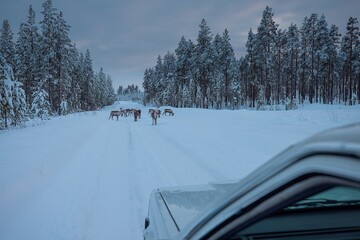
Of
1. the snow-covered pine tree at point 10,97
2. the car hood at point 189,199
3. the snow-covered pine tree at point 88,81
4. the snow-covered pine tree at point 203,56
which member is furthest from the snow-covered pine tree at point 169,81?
the car hood at point 189,199

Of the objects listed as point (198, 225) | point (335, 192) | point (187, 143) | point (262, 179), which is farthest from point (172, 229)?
point (187, 143)

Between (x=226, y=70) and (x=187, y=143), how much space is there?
52.3m

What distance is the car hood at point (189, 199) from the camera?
8.18 ft

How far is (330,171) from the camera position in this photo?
879 millimetres

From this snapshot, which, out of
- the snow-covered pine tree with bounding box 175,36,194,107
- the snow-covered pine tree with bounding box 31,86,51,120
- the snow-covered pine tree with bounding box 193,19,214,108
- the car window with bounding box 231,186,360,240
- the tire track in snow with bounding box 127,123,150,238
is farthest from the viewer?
the snow-covered pine tree with bounding box 175,36,194,107

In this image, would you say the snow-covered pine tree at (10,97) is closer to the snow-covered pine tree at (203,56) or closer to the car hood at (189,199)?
the car hood at (189,199)

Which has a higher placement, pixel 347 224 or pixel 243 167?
pixel 347 224

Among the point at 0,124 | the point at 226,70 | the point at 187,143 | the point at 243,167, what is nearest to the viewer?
the point at 243,167

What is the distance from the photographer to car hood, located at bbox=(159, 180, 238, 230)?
2.49m

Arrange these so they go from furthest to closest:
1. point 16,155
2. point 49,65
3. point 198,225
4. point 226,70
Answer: point 226,70, point 49,65, point 16,155, point 198,225

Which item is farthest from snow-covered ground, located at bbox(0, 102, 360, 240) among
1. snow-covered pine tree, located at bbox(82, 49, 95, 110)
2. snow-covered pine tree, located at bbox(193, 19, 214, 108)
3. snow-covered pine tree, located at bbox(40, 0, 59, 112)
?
snow-covered pine tree, located at bbox(82, 49, 95, 110)

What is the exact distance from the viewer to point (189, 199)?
9.70 ft

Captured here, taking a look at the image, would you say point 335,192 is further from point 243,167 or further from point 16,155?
point 16,155

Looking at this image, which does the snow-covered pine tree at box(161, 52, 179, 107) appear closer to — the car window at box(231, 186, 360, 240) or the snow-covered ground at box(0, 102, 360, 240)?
the snow-covered ground at box(0, 102, 360, 240)
